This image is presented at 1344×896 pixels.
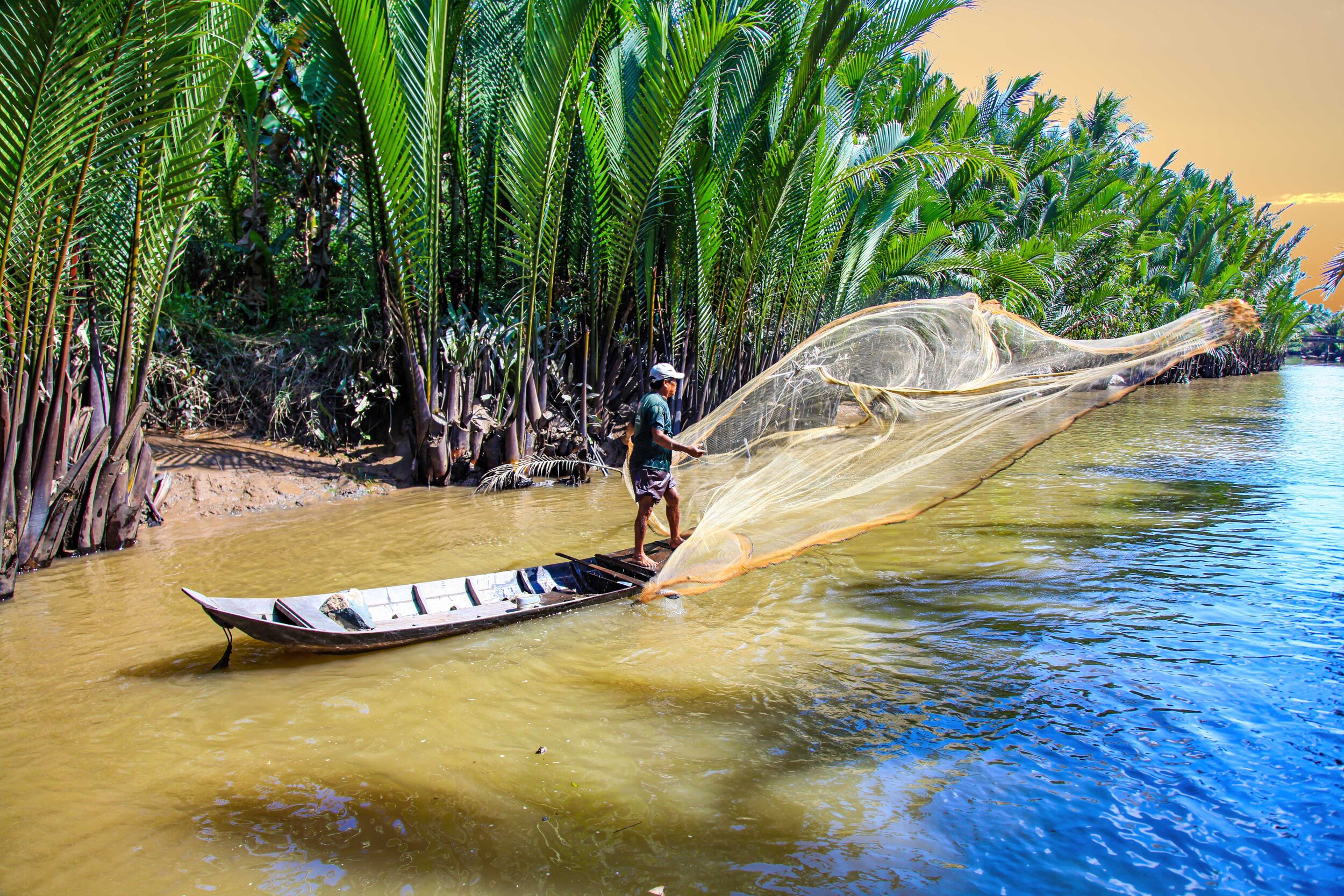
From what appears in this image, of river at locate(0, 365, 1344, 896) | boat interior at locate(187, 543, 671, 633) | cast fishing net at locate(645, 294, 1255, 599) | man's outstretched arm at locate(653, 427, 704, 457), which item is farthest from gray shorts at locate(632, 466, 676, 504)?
river at locate(0, 365, 1344, 896)

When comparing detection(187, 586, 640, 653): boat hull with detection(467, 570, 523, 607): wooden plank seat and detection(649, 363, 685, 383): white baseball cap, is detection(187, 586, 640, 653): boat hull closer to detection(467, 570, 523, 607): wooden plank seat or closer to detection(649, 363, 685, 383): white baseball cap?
detection(467, 570, 523, 607): wooden plank seat

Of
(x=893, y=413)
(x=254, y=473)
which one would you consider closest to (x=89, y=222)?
(x=254, y=473)

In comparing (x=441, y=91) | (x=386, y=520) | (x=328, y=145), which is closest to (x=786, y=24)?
(x=441, y=91)

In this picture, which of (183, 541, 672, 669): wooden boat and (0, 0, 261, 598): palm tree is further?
(0, 0, 261, 598): palm tree

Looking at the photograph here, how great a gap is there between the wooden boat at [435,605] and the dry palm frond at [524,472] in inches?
121

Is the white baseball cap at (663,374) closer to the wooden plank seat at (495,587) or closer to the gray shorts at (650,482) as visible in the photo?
the gray shorts at (650,482)

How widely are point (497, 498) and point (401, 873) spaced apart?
6.30 meters

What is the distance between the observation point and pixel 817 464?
5.86 meters

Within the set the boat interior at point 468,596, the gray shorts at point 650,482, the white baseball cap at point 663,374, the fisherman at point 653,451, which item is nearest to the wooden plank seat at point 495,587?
the boat interior at point 468,596

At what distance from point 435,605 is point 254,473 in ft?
14.7

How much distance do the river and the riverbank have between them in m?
1.04

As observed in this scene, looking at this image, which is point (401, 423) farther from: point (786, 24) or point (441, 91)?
point (786, 24)

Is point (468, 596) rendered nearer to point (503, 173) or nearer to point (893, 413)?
point (893, 413)

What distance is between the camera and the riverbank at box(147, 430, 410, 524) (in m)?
7.82
